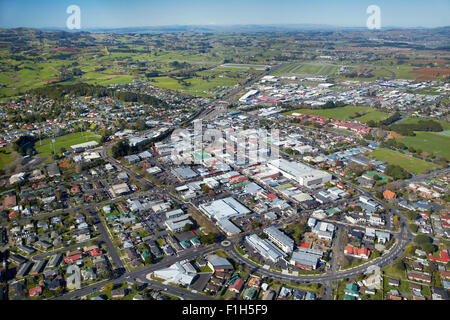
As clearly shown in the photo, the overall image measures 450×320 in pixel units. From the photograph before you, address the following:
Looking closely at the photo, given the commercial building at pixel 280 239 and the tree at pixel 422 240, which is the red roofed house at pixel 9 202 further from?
the tree at pixel 422 240

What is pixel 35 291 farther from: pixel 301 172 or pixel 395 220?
pixel 395 220

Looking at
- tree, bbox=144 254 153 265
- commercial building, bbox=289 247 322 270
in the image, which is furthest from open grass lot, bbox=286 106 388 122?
tree, bbox=144 254 153 265

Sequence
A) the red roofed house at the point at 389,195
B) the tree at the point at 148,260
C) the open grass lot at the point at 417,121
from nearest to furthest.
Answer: the tree at the point at 148,260 < the red roofed house at the point at 389,195 < the open grass lot at the point at 417,121

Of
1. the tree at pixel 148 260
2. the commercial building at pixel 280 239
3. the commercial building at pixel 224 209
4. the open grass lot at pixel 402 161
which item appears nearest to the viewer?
the tree at pixel 148 260

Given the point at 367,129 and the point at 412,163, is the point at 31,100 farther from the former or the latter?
the point at 412,163

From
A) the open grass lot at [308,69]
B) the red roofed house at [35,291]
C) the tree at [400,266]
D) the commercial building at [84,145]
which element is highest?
the open grass lot at [308,69]

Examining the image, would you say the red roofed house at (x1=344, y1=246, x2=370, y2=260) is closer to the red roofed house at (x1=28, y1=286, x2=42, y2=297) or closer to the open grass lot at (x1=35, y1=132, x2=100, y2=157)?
the red roofed house at (x1=28, y1=286, x2=42, y2=297)

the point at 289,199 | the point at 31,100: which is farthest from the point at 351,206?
the point at 31,100

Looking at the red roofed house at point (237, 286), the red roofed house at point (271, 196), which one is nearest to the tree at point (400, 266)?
the red roofed house at point (237, 286)
